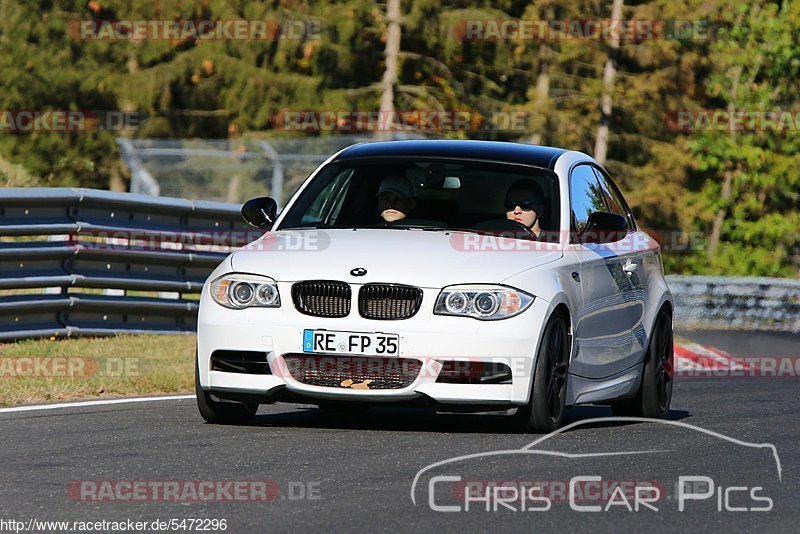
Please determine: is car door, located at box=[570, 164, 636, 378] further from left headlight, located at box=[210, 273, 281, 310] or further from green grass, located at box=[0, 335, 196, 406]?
A: green grass, located at box=[0, 335, 196, 406]

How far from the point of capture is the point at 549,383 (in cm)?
895

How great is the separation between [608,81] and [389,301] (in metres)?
39.5

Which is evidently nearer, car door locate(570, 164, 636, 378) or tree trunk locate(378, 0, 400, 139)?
car door locate(570, 164, 636, 378)

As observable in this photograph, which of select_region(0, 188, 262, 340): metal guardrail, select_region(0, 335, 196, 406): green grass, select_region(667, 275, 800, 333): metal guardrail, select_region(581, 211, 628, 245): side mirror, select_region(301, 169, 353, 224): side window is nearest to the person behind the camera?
select_region(581, 211, 628, 245): side mirror

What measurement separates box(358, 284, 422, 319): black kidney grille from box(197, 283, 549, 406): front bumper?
45mm

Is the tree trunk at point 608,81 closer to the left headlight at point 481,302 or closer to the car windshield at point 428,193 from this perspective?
the car windshield at point 428,193

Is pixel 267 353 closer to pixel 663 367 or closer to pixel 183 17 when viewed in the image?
pixel 663 367

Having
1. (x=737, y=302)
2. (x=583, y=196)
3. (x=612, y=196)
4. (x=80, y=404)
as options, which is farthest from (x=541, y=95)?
(x=80, y=404)

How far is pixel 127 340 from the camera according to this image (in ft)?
47.8

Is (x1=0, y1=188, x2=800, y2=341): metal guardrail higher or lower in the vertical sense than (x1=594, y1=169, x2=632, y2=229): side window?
lower

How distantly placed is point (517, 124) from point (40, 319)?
34.0 meters

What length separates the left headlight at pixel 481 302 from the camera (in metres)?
8.65

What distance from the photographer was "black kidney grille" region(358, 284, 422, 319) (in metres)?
8.66

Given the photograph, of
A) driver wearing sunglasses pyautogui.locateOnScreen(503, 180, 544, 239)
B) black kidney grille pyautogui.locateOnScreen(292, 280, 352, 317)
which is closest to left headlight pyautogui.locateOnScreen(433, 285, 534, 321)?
black kidney grille pyautogui.locateOnScreen(292, 280, 352, 317)
